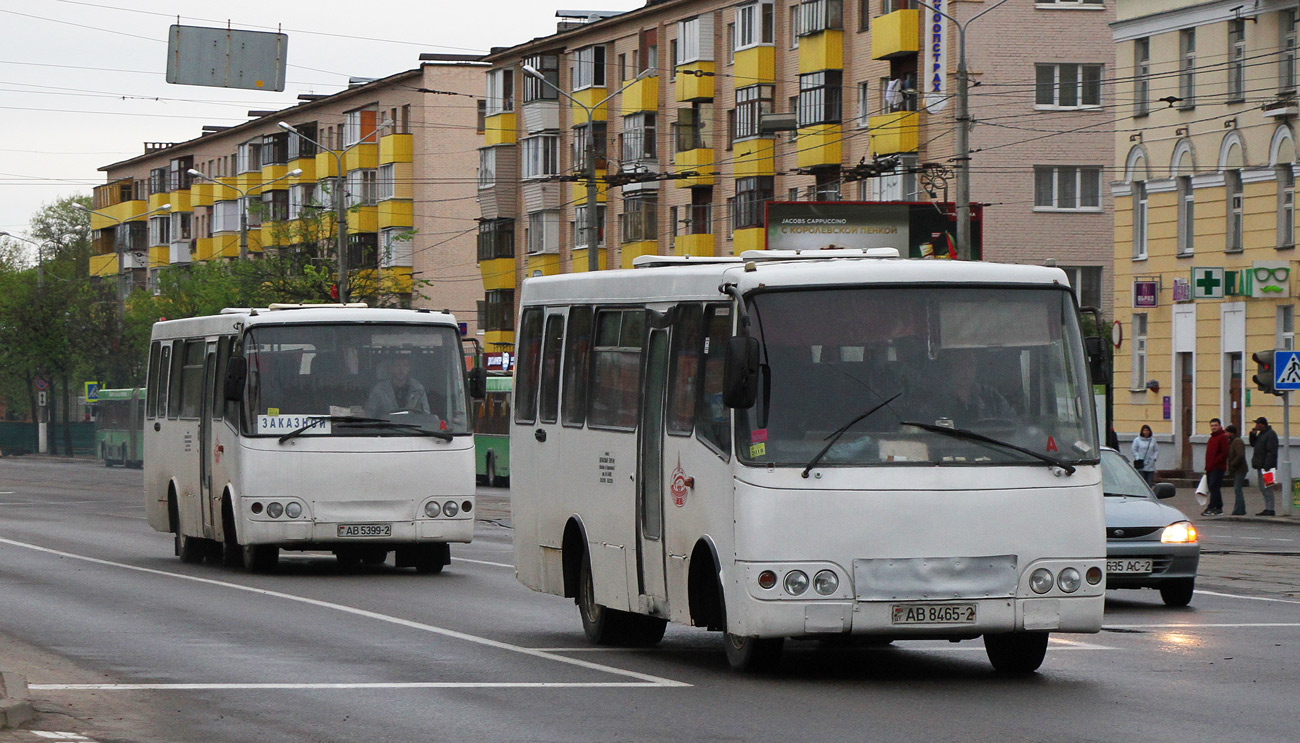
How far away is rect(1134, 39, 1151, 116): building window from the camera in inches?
2093

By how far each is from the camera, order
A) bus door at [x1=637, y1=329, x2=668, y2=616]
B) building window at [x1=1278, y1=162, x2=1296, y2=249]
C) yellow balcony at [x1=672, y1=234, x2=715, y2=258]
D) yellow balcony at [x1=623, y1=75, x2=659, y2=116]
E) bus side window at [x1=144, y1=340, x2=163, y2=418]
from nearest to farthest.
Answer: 1. bus door at [x1=637, y1=329, x2=668, y2=616]
2. bus side window at [x1=144, y1=340, x2=163, y2=418]
3. building window at [x1=1278, y1=162, x2=1296, y2=249]
4. yellow balcony at [x1=672, y1=234, x2=715, y2=258]
5. yellow balcony at [x1=623, y1=75, x2=659, y2=116]

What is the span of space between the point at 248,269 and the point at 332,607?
52688 mm

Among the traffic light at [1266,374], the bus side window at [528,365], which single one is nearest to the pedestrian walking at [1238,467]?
the traffic light at [1266,374]

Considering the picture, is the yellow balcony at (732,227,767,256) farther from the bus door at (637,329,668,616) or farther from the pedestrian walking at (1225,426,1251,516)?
the bus door at (637,329,668,616)

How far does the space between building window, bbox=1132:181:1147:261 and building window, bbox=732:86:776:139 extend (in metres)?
17.1

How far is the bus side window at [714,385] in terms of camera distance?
13000mm

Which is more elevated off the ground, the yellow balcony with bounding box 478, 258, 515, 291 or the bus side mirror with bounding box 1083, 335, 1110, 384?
the yellow balcony with bounding box 478, 258, 515, 291

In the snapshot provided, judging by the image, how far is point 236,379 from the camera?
907 inches

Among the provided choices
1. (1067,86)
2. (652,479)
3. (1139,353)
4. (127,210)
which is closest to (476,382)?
(652,479)

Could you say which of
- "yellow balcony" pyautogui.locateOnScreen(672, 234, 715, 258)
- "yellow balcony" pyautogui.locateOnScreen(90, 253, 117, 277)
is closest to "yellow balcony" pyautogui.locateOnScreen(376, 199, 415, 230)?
"yellow balcony" pyautogui.locateOnScreen(672, 234, 715, 258)

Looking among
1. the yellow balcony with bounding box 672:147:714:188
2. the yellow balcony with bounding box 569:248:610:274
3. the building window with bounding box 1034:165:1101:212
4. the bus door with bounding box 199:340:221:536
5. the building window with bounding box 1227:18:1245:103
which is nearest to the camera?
the bus door with bounding box 199:340:221:536

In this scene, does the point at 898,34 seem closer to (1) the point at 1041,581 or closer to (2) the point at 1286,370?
(2) the point at 1286,370

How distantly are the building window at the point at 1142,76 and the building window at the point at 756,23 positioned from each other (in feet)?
57.5

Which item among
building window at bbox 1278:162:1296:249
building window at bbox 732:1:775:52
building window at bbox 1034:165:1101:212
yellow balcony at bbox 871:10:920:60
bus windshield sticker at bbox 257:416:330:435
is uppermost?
building window at bbox 732:1:775:52
